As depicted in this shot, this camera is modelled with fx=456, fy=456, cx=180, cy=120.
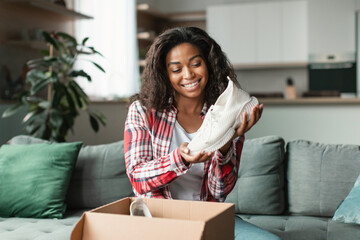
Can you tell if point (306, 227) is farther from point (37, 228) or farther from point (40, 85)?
point (40, 85)

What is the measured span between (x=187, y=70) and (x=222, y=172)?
366mm

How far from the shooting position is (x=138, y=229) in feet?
2.77

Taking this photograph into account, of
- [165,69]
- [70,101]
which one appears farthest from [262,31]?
[165,69]

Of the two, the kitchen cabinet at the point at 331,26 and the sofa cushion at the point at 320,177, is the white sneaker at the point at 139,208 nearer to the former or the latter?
the sofa cushion at the point at 320,177

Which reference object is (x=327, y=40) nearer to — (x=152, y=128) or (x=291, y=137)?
(x=291, y=137)

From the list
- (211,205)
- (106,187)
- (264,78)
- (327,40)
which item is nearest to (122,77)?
(264,78)

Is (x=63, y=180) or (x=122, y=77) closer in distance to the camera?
(x=63, y=180)

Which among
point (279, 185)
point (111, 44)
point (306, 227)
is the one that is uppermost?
point (111, 44)

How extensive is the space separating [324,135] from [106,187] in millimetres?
1907

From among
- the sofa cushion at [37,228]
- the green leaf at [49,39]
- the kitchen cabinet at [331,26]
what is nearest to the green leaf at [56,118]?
the green leaf at [49,39]

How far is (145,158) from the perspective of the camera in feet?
4.74

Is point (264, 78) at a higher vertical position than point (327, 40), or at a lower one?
lower

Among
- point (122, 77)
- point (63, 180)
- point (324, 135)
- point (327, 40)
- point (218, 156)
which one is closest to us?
point (218, 156)

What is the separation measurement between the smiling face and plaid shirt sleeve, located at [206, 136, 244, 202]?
0.77 feet
